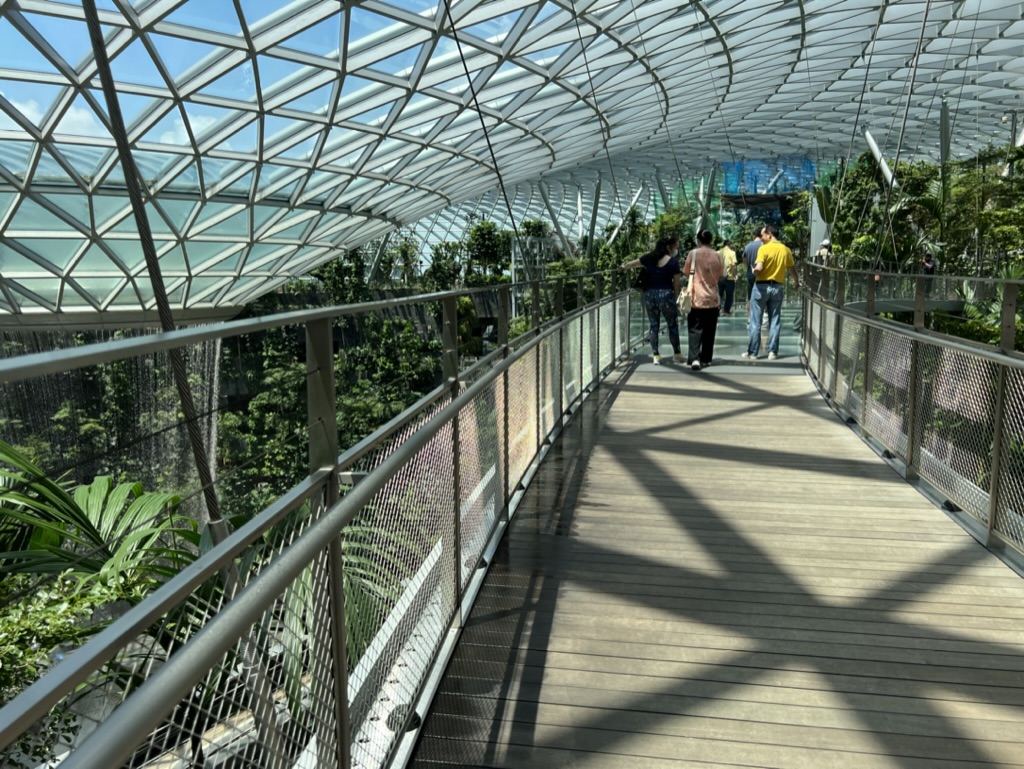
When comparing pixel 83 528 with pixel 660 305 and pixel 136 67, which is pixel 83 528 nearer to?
pixel 660 305

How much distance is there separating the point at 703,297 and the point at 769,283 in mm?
1519

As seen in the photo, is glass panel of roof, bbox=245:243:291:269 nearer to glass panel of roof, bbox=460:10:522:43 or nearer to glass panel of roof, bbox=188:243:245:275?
glass panel of roof, bbox=188:243:245:275

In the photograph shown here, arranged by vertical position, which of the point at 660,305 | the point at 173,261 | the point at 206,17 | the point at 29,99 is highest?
the point at 206,17

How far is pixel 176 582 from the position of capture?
1.43m

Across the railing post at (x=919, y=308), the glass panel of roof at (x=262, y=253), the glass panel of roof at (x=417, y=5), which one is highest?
the glass panel of roof at (x=417, y=5)

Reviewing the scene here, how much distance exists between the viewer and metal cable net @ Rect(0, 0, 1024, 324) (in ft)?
58.1

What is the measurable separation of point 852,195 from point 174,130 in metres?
24.3

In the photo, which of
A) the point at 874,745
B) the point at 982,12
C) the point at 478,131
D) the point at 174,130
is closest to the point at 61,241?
the point at 174,130

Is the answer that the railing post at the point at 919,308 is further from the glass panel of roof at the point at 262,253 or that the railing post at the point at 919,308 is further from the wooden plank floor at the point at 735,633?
the glass panel of roof at the point at 262,253

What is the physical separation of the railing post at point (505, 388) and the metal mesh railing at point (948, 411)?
2887 mm

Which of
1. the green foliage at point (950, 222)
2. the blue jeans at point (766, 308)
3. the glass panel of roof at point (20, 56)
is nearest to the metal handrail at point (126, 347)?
the blue jeans at point (766, 308)

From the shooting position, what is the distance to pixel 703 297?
1268 centimetres

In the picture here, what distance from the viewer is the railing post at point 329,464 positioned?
7.63 feet

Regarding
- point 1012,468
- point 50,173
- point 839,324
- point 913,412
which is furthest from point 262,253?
point 1012,468
